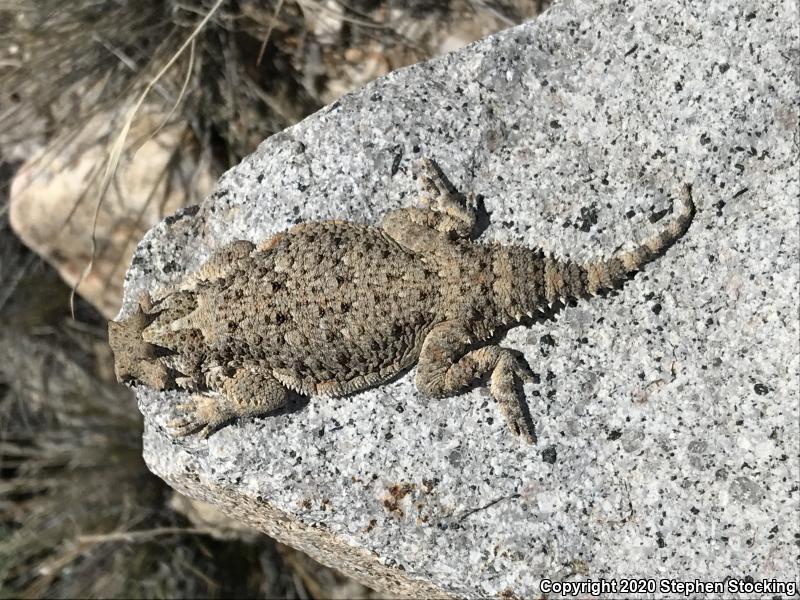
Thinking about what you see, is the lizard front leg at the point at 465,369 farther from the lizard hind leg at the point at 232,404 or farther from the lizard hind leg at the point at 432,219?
the lizard hind leg at the point at 232,404

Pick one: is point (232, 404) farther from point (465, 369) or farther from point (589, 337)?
point (589, 337)

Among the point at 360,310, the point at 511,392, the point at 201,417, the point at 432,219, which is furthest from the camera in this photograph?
the point at 201,417

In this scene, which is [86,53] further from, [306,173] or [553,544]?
[553,544]

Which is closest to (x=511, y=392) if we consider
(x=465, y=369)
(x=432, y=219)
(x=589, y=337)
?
(x=465, y=369)

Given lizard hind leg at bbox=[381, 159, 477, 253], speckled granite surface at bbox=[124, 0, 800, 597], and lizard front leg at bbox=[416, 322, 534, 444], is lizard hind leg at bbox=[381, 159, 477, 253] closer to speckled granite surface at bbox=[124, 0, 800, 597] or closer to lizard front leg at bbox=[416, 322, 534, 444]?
speckled granite surface at bbox=[124, 0, 800, 597]

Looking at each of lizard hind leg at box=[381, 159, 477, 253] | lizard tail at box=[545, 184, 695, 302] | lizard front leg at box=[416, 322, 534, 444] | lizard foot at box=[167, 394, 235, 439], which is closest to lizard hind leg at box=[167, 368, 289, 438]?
lizard foot at box=[167, 394, 235, 439]

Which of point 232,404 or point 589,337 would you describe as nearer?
point 589,337

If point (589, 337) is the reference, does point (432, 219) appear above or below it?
above
